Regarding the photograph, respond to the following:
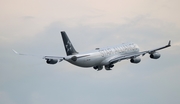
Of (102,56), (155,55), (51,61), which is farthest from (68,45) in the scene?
(155,55)

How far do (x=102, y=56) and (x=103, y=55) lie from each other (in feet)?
1.50

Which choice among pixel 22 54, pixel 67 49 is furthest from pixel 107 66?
pixel 22 54

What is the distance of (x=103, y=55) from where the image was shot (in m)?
Result: 122

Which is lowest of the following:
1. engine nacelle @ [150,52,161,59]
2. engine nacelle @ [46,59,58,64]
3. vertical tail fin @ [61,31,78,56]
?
engine nacelle @ [46,59,58,64]

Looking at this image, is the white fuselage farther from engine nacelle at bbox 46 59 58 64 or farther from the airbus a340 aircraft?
engine nacelle at bbox 46 59 58 64

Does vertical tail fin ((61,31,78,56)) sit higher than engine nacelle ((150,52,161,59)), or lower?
lower

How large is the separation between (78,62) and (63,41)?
6.64m

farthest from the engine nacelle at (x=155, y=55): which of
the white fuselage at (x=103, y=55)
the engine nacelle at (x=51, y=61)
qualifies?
the engine nacelle at (x=51, y=61)

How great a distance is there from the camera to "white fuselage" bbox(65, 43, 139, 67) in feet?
383

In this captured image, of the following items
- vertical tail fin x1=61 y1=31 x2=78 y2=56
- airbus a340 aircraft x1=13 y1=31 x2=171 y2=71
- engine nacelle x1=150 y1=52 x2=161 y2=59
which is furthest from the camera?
engine nacelle x1=150 y1=52 x2=161 y2=59

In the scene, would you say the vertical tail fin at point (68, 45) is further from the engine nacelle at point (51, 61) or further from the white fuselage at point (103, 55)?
the engine nacelle at point (51, 61)

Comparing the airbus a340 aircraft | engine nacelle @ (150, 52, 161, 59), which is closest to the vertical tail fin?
the airbus a340 aircraft

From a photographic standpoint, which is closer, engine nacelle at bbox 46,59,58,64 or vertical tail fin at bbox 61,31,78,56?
engine nacelle at bbox 46,59,58,64

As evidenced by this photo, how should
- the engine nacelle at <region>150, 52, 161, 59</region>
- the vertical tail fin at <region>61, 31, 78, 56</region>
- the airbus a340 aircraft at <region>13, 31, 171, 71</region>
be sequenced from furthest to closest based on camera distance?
the engine nacelle at <region>150, 52, 161, 59</region>, the vertical tail fin at <region>61, 31, 78, 56</region>, the airbus a340 aircraft at <region>13, 31, 171, 71</region>
